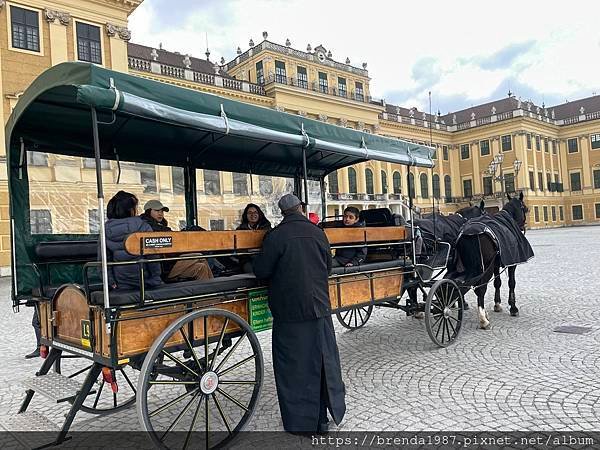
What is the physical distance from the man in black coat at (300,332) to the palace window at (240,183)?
9.67 feet

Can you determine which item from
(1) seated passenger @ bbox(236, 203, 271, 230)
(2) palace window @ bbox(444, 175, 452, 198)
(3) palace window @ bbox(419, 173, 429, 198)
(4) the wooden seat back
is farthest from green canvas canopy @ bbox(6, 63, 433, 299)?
(2) palace window @ bbox(444, 175, 452, 198)

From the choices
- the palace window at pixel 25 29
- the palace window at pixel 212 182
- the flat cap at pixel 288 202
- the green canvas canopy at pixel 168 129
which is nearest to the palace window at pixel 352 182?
the palace window at pixel 25 29

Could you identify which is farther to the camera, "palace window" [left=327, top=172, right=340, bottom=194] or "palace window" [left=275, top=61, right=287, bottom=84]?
"palace window" [left=327, top=172, right=340, bottom=194]

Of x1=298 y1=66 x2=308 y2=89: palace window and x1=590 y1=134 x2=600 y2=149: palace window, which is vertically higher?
x1=298 y1=66 x2=308 y2=89: palace window

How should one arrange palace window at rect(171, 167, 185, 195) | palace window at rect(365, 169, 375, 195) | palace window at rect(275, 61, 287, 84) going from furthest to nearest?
1. palace window at rect(365, 169, 375, 195)
2. palace window at rect(275, 61, 287, 84)
3. palace window at rect(171, 167, 185, 195)

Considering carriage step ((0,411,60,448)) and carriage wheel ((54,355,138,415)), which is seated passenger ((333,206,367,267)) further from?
carriage step ((0,411,60,448))

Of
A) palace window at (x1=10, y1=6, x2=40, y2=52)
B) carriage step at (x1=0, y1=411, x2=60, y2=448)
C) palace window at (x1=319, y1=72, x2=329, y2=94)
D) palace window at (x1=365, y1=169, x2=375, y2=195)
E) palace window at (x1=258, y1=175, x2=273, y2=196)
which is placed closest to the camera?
carriage step at (x1=0, y1=411, x2=60, y2=448)

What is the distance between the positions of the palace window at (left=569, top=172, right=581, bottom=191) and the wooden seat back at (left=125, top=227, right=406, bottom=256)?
7007cm

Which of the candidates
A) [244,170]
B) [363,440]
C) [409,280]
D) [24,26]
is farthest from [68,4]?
[363,440]

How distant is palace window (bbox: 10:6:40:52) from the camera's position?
73.4ft

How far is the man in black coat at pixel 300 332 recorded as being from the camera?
148 inches

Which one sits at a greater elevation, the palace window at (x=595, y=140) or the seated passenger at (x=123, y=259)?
the palace window at (x=595, y=140)

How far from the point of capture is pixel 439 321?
6211mm

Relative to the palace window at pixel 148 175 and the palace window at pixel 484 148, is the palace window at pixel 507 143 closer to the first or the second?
the palace window at pixel 484 148
